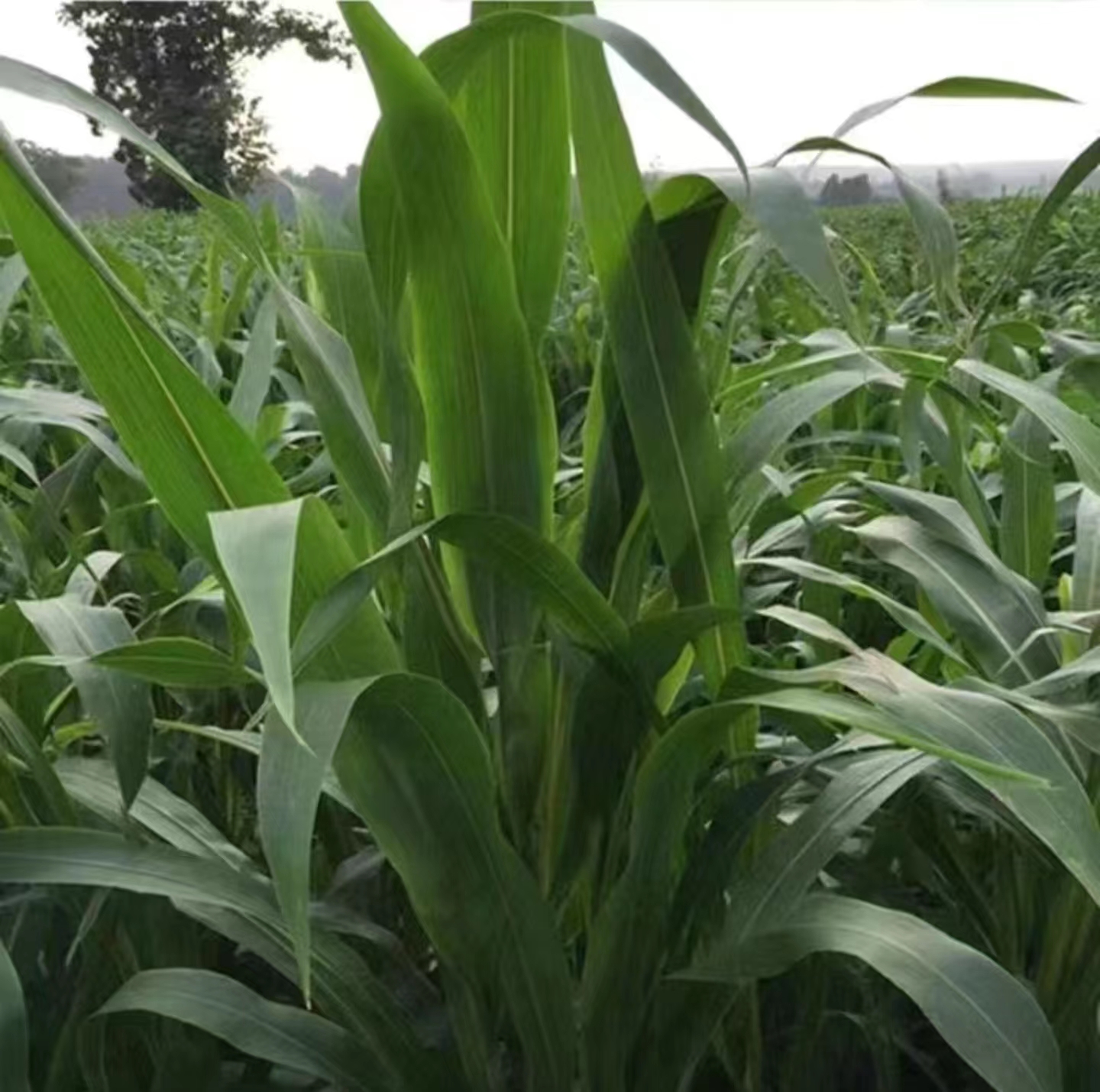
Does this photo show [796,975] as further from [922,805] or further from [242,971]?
[242,971]

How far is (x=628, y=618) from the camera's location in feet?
1.83

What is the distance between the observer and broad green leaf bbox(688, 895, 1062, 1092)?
0.40m

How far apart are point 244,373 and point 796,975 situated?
416mm

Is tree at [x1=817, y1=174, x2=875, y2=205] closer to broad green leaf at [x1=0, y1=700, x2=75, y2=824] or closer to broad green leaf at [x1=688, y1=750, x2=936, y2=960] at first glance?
broad green leaf at [x1=688, y1=750, x2=936, y2=960]

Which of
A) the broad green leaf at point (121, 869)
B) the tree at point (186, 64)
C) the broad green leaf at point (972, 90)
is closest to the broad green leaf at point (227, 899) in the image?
the broad green leaf at point (121, 869)

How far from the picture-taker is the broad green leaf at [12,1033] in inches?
17.3

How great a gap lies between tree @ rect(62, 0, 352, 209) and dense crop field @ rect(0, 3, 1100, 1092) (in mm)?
3561

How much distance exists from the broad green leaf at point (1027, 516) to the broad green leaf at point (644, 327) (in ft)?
0.84

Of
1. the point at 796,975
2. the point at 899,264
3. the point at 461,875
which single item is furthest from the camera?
the point at 899,264

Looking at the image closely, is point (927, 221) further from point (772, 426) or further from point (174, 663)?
point (174, 663)

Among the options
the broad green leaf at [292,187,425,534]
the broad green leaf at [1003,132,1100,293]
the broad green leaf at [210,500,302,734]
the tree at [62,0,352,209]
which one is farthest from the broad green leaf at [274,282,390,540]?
the tree at [62,0,352,209]

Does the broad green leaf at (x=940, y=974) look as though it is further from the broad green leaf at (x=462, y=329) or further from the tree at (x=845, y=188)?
the tree at (x=845, y=188)

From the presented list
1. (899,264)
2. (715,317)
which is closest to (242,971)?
(715,317)

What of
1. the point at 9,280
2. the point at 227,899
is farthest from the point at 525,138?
the point at 9,280
